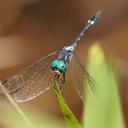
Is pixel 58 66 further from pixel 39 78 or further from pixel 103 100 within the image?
pixel 103 100

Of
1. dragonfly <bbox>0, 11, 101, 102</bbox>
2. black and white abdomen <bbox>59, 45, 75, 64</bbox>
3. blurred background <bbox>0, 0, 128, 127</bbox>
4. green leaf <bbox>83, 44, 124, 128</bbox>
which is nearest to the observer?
green leaf <bbox>83, 44, 124, 128</bbox>

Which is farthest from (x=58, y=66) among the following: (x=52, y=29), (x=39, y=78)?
(x=52, y=29)

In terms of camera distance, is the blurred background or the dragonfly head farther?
the blurred background

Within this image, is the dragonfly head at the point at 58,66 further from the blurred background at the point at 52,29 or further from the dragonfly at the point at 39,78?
the blurred background at the point at 52,29

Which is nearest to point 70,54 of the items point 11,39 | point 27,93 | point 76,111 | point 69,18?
point 27,93

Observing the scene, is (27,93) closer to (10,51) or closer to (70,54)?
(70,54)

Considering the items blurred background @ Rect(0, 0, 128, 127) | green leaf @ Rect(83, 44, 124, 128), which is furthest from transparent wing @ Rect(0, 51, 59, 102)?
blurred background @ Rect(0, 0, 128, 127)

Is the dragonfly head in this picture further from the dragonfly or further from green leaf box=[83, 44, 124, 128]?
green leaf box=[83, 44, 124, 128]
